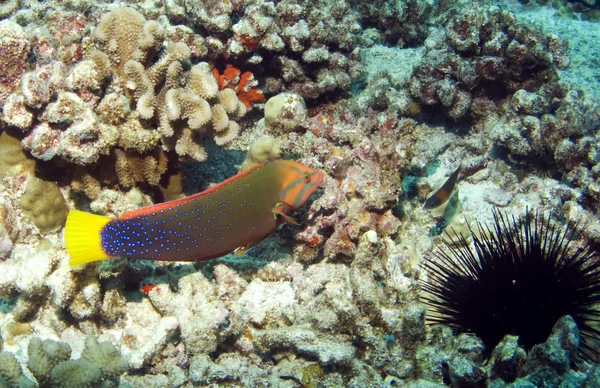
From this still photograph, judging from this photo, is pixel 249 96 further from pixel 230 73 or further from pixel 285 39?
pixel 285 39

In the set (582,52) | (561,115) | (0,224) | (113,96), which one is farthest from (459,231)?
(582,52)

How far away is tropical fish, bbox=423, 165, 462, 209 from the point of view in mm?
5195

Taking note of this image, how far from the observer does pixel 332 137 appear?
5641 millimetres

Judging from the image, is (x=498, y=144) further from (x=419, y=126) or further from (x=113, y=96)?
(x=113, y=96)

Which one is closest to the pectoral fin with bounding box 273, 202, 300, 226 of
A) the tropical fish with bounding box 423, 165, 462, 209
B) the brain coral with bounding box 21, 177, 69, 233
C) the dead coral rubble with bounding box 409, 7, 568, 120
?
the tropical fish with bounding box 423, 165, 462, 209

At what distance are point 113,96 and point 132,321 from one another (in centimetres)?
239

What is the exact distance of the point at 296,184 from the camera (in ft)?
13.0

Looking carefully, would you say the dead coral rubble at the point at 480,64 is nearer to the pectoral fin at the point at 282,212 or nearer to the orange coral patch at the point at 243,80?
the orange coral patch at the point at 243,80

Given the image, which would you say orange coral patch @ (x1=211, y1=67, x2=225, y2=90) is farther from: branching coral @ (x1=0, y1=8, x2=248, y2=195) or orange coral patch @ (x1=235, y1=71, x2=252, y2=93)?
branching coral @ (x1=0, y1=8, x2=248, y2=195)

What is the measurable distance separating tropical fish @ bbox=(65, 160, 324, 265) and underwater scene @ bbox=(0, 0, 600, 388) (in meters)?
0.02

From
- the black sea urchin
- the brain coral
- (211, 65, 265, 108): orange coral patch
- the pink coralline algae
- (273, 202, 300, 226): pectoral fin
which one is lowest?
the brain coral

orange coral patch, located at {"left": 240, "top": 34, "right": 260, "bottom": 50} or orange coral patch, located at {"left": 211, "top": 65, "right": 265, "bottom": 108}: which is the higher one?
orange coral patch, located at {"left": 240, "top": 34, "right": 260, "bottom": 50}

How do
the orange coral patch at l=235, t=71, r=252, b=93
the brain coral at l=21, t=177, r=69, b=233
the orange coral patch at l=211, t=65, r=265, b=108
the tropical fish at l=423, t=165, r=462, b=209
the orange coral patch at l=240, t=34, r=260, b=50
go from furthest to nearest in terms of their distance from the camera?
the orange coral patch at l=235, t=71, r=252, b=93, the orange coral patch at l=211, t=65, r=265, b=108, the orange coral patch at l=240, t=34, r=260, b=50, the tropical fish at l=423, t=165, r=462, b=209, the brain coral at l=21, t=177, r=69, b=233

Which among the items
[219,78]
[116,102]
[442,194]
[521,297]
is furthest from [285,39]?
[521,297]
